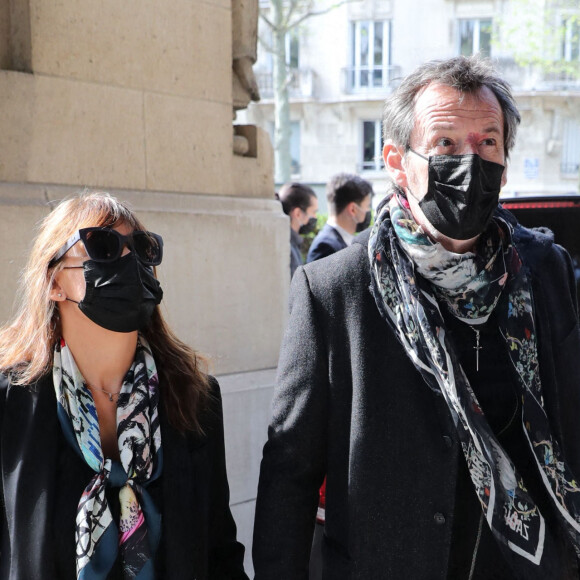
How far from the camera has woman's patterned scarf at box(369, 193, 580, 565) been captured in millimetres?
1939

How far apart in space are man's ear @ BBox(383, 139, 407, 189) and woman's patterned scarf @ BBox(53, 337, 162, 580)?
88cm

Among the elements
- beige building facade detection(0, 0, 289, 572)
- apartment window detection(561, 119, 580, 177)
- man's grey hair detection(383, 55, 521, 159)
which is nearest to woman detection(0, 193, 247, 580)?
man's grey hair detection(383, 55, 521, 159)

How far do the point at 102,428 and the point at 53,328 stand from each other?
31 centimetres

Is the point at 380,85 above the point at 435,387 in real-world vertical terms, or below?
above

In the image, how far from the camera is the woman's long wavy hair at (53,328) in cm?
211

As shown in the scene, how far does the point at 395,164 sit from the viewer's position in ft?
7.25

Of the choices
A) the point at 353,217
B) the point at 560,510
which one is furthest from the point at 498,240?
the point at 353,217

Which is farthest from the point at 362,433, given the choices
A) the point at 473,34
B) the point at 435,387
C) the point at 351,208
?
the point at 473,34

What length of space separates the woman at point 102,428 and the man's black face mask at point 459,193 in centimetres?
77

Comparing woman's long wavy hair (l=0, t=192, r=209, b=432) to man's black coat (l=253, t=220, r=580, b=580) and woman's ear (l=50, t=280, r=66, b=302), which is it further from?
man's black coat (l=253, t=220, r=580, b=580)

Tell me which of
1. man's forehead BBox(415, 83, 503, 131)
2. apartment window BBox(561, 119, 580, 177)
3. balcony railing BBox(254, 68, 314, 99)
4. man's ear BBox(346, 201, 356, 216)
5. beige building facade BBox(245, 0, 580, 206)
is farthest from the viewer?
balcony railing BBox(254, 68, 314, 99)

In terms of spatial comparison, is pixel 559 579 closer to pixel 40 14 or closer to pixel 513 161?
pixel 40 14

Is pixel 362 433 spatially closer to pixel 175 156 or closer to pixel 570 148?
pixel 175 156

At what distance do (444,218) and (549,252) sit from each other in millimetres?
368
